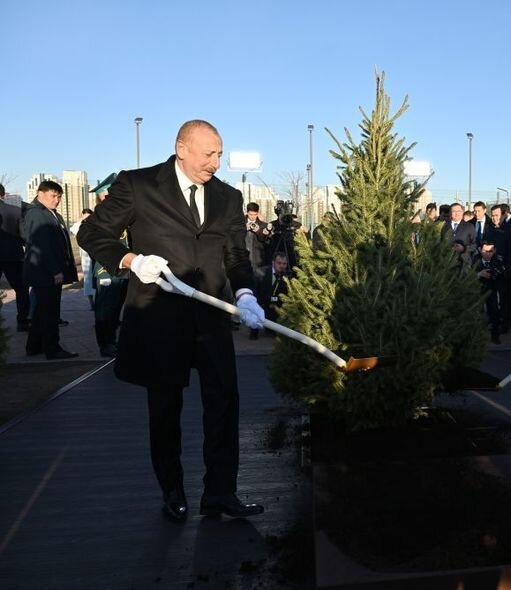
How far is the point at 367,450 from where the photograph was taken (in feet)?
12.5

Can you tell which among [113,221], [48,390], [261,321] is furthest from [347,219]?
[48,390]

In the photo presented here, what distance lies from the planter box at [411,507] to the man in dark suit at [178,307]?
0.53m

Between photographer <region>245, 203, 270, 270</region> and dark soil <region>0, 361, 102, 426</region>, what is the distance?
3.37 meters

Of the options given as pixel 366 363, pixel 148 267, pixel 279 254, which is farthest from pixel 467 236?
pixel 148 267

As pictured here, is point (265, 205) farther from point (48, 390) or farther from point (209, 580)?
point (209, 580)

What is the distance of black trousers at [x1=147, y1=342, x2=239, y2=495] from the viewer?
10.3 feet

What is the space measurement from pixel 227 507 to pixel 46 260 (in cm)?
514

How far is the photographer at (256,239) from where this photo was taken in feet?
32.8

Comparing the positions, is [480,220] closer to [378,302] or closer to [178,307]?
[378,302]

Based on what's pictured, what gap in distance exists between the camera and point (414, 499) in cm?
300

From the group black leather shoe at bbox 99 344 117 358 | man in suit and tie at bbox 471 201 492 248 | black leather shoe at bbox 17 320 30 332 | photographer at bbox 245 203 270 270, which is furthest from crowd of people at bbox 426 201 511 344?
black leather shoe at bbox 17 320 30 332

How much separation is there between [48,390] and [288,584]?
4237mm

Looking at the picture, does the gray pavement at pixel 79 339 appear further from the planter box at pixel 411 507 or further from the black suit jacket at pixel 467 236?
the planter box at pixel 411 507

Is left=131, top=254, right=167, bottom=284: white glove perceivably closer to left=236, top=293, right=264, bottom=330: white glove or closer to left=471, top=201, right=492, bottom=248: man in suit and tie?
left=236, top=293, right=264, bottom=330: white glove
